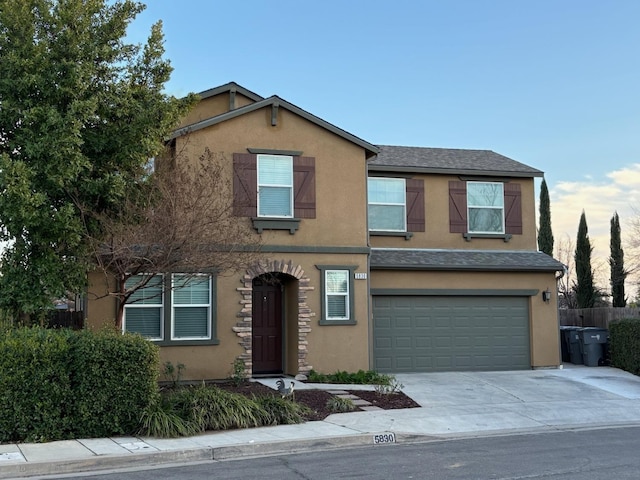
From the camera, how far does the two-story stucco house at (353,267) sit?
52.2 feet

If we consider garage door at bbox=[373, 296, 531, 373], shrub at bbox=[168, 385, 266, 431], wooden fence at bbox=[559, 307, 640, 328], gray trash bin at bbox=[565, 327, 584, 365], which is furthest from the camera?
wooden fence at bbox=[559, 307, 640, 328]

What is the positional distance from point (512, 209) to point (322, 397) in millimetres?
9164

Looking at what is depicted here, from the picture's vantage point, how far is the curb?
880cm

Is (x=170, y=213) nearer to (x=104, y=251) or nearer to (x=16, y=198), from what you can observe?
(x=104, y=251)

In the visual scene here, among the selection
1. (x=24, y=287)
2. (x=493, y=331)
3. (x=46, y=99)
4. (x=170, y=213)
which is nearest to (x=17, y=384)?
(x=24, y=287)

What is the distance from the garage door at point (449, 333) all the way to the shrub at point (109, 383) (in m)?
8.16

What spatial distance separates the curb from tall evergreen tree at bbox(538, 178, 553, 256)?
23.0m

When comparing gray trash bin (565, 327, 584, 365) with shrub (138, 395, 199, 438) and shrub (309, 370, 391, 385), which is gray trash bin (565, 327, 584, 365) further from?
shrub (138, 395, 199, 438)

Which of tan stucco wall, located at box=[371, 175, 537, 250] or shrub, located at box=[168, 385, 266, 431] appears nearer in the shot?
shrub, located at box=[168, 385, 266, 431]

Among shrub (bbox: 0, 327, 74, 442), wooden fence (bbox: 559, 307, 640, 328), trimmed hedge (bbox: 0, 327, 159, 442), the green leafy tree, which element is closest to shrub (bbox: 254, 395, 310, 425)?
trimmed hedge (bbox: 0, 327, 159, 442)

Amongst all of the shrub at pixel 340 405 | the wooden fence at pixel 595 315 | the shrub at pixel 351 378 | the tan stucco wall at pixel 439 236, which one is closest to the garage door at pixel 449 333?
the tan stucco wall at pixel 439 236

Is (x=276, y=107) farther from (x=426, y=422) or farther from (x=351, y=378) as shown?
(x=426, y=422)

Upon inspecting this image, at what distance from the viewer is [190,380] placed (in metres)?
15.4

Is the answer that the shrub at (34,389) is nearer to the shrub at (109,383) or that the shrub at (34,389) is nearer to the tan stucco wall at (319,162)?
the shrub at (109,383)
